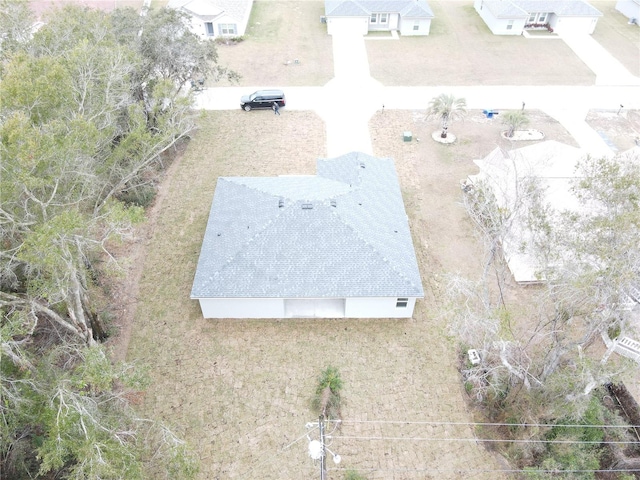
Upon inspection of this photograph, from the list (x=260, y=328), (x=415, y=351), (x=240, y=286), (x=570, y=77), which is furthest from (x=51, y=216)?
(x=570, y=77)

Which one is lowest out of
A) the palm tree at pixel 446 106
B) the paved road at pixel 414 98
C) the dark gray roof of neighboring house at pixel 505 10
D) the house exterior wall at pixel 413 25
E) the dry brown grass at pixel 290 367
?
the dry brown grass at pixel 290 367

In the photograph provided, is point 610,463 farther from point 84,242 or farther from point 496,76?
point 496,76

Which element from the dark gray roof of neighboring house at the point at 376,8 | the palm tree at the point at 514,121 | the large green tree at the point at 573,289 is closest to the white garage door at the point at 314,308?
the large green tree at the point at 573,289

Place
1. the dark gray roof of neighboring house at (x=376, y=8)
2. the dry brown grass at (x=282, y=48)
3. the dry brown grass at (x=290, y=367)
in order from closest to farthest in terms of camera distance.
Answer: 1. the dry brown grass at (x=290, y=367)
2. the dry brown grass at (x=282, y=48)
3. the dark gray roof of neighboring house at (x=376, y=8)

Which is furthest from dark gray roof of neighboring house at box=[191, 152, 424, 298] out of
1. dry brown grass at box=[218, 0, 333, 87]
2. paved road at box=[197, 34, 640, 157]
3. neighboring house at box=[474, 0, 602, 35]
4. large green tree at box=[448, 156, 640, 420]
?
neighboring house at box=[474, 0, 602, 35]

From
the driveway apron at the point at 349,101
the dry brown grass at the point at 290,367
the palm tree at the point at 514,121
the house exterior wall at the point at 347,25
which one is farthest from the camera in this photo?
the house exterior wall at the point at 347,25

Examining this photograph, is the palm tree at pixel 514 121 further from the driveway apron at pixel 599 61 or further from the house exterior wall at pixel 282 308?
the house exterior wall at pixel 282 308
